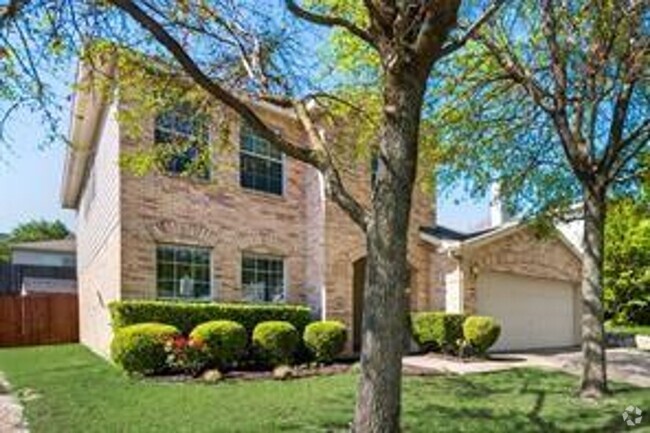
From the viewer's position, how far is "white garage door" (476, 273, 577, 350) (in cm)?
2220

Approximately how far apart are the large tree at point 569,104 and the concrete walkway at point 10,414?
8424 mm

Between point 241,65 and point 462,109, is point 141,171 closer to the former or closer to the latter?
point 241,65

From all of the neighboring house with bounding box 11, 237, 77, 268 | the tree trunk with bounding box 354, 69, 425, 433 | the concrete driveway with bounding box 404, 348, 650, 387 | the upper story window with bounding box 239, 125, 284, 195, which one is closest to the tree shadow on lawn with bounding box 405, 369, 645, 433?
the concrete driveway with bounding box 404, 348, 650, 387


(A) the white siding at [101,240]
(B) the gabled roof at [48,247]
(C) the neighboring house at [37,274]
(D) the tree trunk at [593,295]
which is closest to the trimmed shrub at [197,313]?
(A) the white siding at [101,240]

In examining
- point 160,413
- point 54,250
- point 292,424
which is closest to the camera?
point 292,424

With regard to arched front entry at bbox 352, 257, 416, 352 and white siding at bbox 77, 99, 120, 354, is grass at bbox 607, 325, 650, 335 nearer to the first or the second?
arched front entry at bbox 352, 257, 416, 352

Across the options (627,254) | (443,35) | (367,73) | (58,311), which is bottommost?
(58,311)

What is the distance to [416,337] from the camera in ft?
63.9

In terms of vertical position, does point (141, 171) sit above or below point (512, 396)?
above

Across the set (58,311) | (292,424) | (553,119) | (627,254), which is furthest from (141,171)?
(627,254)

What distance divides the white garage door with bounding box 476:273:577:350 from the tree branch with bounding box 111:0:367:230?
47.2 ft

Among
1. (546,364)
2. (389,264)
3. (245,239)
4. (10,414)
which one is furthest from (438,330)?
(389,264)

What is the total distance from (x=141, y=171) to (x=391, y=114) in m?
5.40

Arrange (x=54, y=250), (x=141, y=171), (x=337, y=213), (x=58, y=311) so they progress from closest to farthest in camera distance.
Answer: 1. (x=141, y=171)
2. (x=337, y=213)
3. (x=58, y=311)
4. (x=54, y=250)
